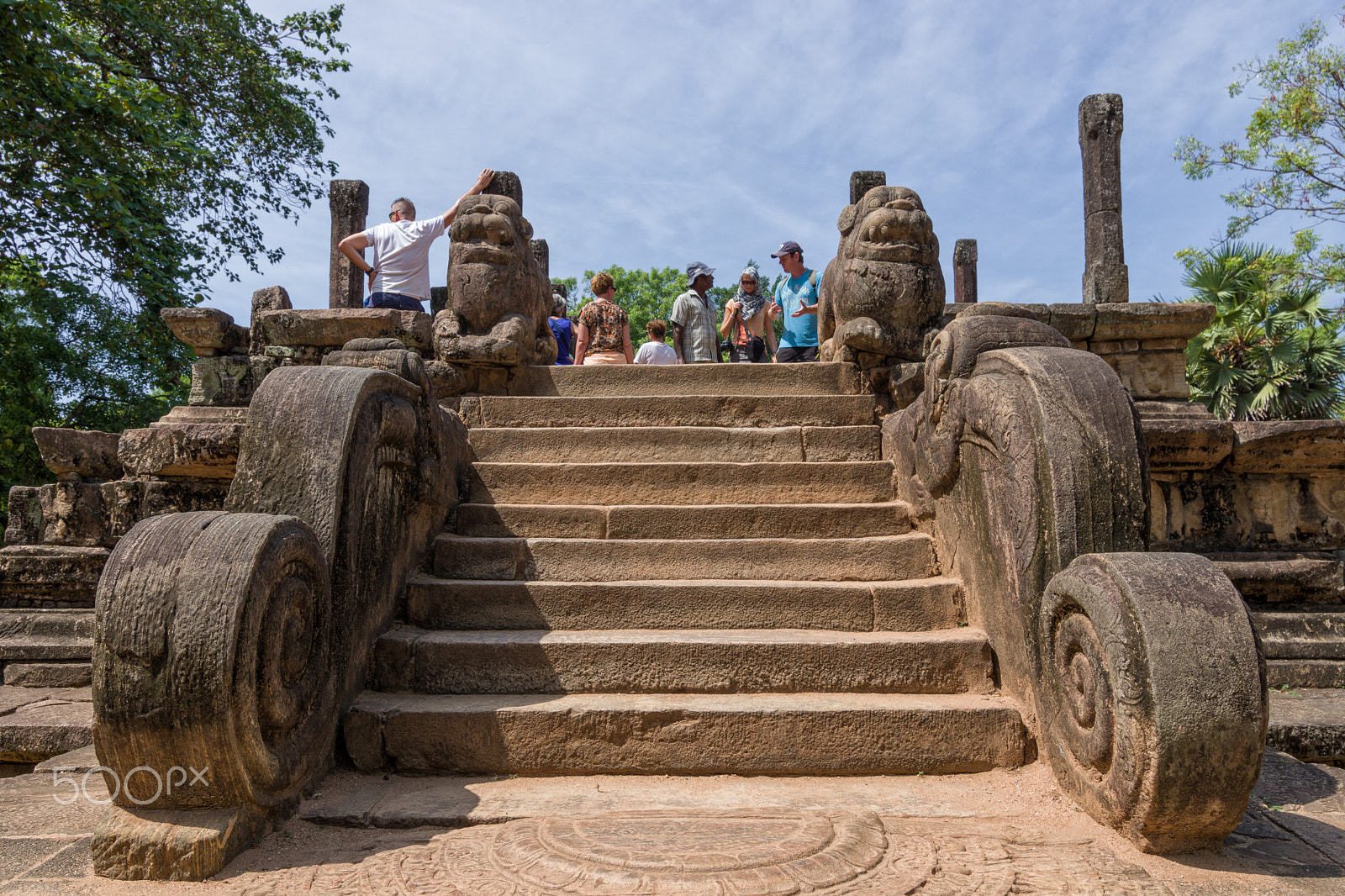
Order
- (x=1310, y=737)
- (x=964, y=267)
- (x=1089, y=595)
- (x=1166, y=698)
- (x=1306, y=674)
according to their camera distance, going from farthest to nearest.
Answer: (x=964, y=267) < (x=1306, y=674) < (x=1310, y=737) < (x=1089, y=595) < (x=1166, y=698)

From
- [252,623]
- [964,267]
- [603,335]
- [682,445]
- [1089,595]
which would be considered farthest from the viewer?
[964,267]

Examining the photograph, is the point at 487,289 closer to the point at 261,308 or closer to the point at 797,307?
the point at 261,308

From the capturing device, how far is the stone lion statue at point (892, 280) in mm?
4703

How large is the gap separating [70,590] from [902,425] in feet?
13.3

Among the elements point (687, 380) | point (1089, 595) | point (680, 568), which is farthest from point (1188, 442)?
point (687, 380)

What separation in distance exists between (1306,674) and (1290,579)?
441 mm

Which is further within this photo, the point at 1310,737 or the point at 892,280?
the point at 892,280

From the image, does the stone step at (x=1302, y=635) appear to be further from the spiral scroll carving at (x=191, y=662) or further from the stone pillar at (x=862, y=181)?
the stone pillar at (x=862, y=181)

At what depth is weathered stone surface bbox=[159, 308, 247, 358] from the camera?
475cm

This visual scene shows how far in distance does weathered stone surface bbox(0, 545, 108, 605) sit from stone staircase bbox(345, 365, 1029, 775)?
180 centimetres

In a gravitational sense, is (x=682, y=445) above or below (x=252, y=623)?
above

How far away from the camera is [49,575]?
390 cm

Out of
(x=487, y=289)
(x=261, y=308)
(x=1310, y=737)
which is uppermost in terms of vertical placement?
(x=487, y=289)

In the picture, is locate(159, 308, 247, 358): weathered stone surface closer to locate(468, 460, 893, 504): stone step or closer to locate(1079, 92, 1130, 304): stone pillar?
locate(468, 460, 893, 504): stone step
